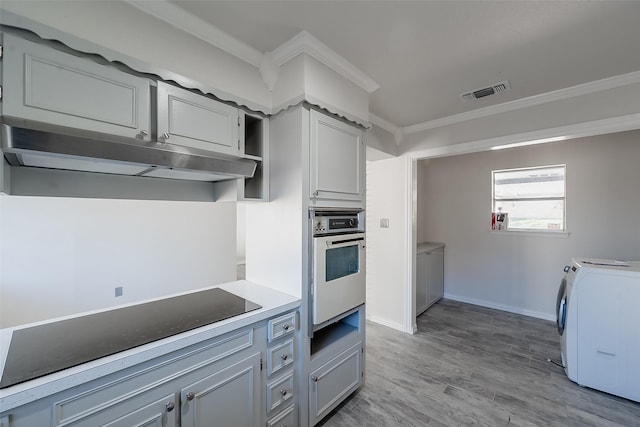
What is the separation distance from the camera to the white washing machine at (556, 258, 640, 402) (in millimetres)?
1969

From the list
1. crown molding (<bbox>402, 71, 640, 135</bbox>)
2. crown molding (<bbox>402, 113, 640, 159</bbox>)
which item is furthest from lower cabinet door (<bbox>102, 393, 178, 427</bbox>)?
crown molding (<bbox>402, 71, 640, 135</bbox>)

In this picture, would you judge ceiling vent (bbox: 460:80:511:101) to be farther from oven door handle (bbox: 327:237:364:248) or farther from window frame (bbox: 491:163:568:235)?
window frame (bbox: 491:163:568:235)

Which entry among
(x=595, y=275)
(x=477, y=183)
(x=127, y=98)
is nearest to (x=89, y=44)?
(x=127, y=98)

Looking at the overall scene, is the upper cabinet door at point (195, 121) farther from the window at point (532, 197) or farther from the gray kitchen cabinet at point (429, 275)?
the window at point (532, 197)

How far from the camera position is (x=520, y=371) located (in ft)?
7.82

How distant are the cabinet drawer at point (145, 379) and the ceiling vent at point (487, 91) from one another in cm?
259

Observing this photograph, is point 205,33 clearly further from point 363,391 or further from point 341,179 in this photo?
point 363,391

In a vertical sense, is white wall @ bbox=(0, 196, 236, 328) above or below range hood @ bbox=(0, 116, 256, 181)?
below

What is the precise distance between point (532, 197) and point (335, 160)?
347 centimetres

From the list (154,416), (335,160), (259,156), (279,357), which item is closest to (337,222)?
(335,160)

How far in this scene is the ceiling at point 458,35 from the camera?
4.50 ft

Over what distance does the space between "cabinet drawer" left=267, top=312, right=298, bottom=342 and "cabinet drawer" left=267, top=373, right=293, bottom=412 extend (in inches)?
10.6

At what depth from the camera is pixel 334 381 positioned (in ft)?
6.03

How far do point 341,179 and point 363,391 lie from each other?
1744 mm
